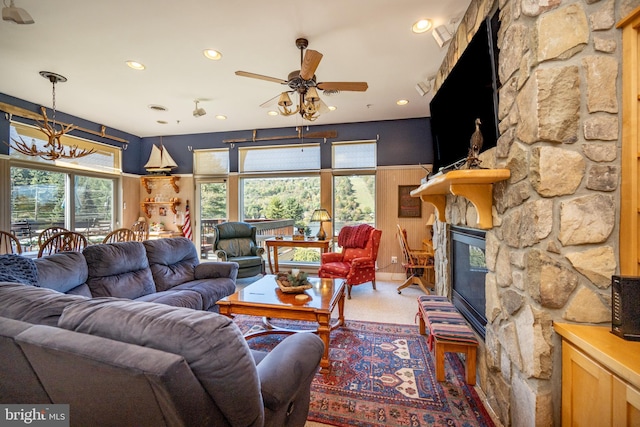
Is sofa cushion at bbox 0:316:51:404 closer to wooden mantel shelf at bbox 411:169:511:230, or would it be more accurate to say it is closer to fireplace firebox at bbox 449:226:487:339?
wooden mantel shelf at bbox 411:169:511:230

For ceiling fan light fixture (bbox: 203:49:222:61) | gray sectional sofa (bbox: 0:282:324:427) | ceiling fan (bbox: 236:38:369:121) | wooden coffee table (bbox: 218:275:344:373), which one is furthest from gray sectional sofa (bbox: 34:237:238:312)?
ceiling fan light fixture (bbox: 203:49:222:61)

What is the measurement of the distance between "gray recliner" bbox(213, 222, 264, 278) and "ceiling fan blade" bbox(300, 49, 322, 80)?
115 inches

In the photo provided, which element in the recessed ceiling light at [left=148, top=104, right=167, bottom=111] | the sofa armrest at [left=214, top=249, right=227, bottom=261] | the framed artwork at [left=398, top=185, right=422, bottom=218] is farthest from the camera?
the framed artwork at [left=398, top=185, right=422, bottom=218]

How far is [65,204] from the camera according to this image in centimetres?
475

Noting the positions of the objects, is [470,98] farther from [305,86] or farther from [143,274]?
[143,274]

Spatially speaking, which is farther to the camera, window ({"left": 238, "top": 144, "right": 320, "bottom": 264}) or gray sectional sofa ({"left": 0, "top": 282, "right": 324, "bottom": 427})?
window ({"left": 238, "top": 144, "right": 320, "bottom": 264})

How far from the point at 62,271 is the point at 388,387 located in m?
2.62

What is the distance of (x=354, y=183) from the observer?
5160 mm

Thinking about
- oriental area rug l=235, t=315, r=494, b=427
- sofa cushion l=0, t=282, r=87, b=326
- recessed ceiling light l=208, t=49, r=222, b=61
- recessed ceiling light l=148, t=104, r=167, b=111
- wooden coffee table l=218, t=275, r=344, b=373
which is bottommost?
oriental area rug l=235, t=315, r=494, b=427

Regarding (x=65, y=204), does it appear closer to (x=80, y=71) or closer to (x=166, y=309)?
(x=80, y=71)

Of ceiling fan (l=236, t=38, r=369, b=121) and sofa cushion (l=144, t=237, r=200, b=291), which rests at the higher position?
ceiling fan (l=236, t=38, r=369, b=121)


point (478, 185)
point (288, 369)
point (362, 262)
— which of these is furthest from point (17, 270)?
point (362, 262)

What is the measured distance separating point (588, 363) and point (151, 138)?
7.44m

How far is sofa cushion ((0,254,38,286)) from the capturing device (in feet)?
5.07
